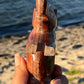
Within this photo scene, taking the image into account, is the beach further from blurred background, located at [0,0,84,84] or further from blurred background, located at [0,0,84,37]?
blurred background, located at [0,0,84,37]

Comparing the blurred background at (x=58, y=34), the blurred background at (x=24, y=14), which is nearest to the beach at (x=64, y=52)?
the blurred background at (x=58, y=34)

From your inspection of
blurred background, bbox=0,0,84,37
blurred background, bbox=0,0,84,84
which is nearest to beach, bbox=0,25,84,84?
blurred background, bbox=0,0,84,84

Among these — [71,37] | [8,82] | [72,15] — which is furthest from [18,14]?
[8,82]

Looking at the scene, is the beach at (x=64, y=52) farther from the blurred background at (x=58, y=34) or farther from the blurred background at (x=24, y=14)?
the blurred background at (x=24, y=14)

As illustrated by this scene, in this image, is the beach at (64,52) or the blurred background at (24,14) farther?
the blurred background at (24,14)

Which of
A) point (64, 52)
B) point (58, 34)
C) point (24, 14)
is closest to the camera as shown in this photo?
point (64, 52)

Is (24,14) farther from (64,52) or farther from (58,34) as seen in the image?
(64,52)

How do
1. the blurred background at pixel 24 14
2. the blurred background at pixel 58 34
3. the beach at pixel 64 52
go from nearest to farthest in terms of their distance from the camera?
1. the beach at pixel 64 52
2. the blurred background at pixel 58 34
3. the blurred background at pixel 24 14

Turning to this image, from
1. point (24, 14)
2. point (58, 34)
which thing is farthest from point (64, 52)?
point (24, 14)

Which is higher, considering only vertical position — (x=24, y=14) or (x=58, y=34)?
(x=24, y=14)
